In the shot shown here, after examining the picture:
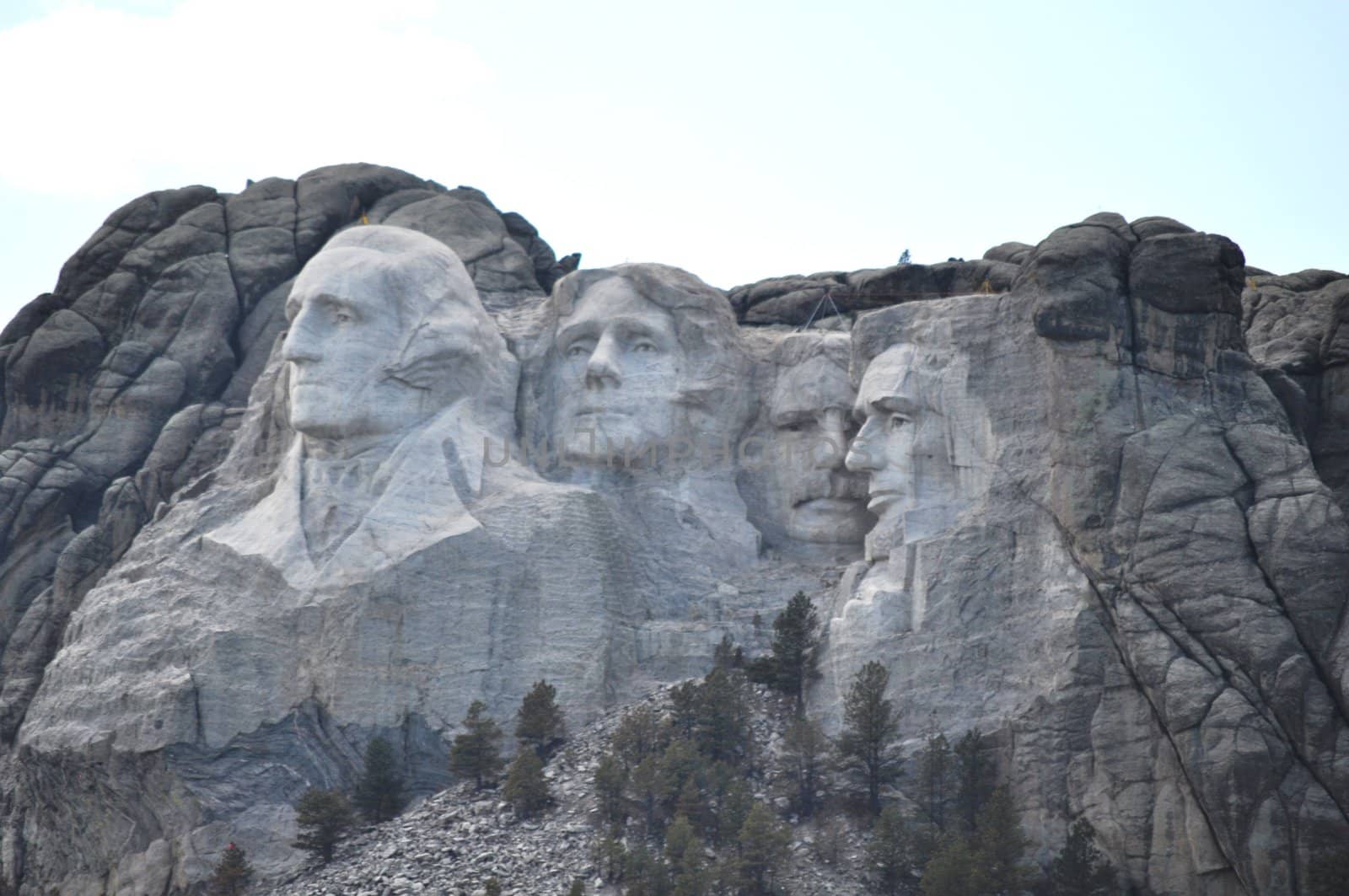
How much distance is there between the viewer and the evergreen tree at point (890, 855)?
33.5 metres

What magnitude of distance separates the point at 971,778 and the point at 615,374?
803 centimetres

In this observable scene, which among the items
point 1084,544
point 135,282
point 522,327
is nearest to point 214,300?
point 135,282

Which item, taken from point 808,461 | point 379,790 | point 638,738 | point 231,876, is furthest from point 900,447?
point 231,876

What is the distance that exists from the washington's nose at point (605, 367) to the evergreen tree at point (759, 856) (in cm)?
772

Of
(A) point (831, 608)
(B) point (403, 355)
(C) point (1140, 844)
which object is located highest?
(B) point (403, 355)

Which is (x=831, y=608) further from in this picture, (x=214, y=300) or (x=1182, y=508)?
(x=214, y=300)

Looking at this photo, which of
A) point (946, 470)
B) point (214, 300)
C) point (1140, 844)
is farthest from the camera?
point (214, 300)

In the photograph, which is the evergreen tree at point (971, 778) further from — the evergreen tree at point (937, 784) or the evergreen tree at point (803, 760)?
the evergreen tree at point (803, 760)

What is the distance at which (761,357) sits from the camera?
130ft

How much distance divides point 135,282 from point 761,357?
992cm

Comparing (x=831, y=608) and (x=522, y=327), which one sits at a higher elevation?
(x=522, y=327)

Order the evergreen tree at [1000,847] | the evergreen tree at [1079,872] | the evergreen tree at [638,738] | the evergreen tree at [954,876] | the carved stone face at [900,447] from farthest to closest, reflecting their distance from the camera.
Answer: the carved stone face at [900,447] < the evergreen tree at [638,738] < the evergreen tree at [1079,872] < the evergreen tree at [1000,847] < the evergreen tree at [954,876]

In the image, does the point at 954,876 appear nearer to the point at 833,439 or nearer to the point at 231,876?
the point at 833,439

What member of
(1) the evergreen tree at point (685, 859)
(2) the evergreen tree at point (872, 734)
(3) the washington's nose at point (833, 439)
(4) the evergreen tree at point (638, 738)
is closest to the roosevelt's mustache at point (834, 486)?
(3) the washington's nose at point (833, 439)
